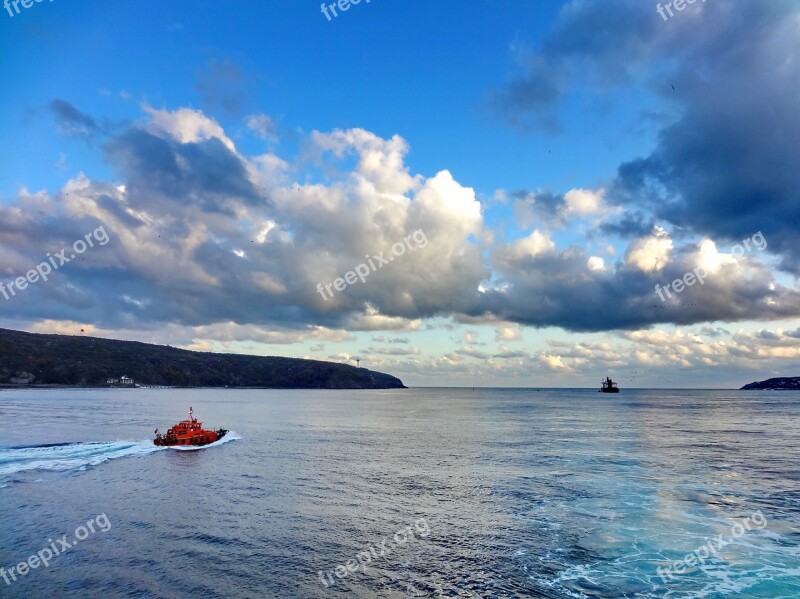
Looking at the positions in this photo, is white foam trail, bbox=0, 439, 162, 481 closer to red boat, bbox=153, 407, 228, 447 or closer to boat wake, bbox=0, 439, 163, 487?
boat wake, bbox=0, 439, 163, 487

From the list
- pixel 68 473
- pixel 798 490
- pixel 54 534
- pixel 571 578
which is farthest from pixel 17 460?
pixel 798 490

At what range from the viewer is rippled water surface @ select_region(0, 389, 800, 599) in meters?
30.3

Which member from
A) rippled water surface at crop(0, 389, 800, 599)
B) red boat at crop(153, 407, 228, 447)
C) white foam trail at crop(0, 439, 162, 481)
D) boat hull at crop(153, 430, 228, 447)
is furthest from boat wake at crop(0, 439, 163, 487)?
red boat at crop(153, 407, 228, 447)

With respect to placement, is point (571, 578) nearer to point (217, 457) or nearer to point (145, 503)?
point (145, 503)

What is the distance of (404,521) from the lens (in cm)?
4191

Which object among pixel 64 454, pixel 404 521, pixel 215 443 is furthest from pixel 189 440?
pixel 404 521

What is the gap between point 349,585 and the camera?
2983 centimetres

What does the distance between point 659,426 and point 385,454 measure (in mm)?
84251

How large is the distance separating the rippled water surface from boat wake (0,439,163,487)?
54 cm

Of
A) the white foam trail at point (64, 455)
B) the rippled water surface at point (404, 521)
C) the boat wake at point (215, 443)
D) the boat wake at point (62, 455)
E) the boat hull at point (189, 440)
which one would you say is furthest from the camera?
the boat hull at point (189, 440)

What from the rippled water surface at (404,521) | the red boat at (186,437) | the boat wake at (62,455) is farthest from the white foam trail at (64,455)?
the red boat at (186,437)

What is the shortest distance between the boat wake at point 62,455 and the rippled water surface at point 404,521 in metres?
0.54

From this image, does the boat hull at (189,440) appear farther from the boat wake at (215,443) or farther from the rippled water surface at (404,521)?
the rippled water surface at (404,521)

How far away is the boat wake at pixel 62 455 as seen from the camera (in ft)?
212
